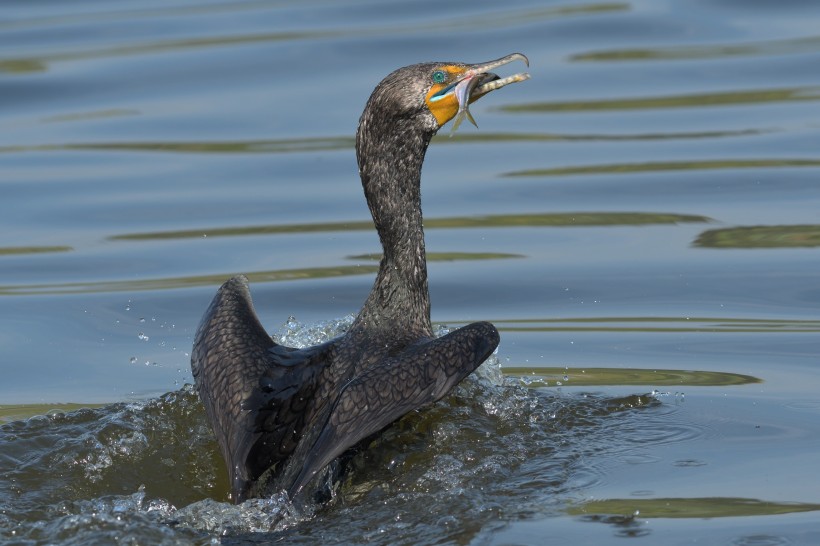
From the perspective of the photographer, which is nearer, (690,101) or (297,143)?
(297,143)

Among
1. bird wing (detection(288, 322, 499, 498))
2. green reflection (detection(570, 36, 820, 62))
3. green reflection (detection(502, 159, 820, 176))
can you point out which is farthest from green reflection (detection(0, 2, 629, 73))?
bird wing (detection(288, 322, 499, 498))

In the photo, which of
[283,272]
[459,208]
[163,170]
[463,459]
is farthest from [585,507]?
[163,170]

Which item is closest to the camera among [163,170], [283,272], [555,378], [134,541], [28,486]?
[134,541]

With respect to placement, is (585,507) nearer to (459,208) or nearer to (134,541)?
(134,541)

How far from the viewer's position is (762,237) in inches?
380

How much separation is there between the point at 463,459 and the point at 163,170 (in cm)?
601

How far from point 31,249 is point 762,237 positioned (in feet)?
15.0

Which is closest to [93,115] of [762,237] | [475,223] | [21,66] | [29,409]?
[21,66]

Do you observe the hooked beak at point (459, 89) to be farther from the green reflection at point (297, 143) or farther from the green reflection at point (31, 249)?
the green reflection at point (297, 143)

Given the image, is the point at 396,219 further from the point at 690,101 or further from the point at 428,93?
the point at 690,101

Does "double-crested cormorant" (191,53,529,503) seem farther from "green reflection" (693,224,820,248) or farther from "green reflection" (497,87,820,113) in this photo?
"green reflection" (497,87,820,113)

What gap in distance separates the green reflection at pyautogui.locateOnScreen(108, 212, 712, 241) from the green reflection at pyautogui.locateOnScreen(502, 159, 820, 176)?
0.90m

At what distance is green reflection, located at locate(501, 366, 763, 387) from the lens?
7312 millimetres

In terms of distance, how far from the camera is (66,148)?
1229 cm
